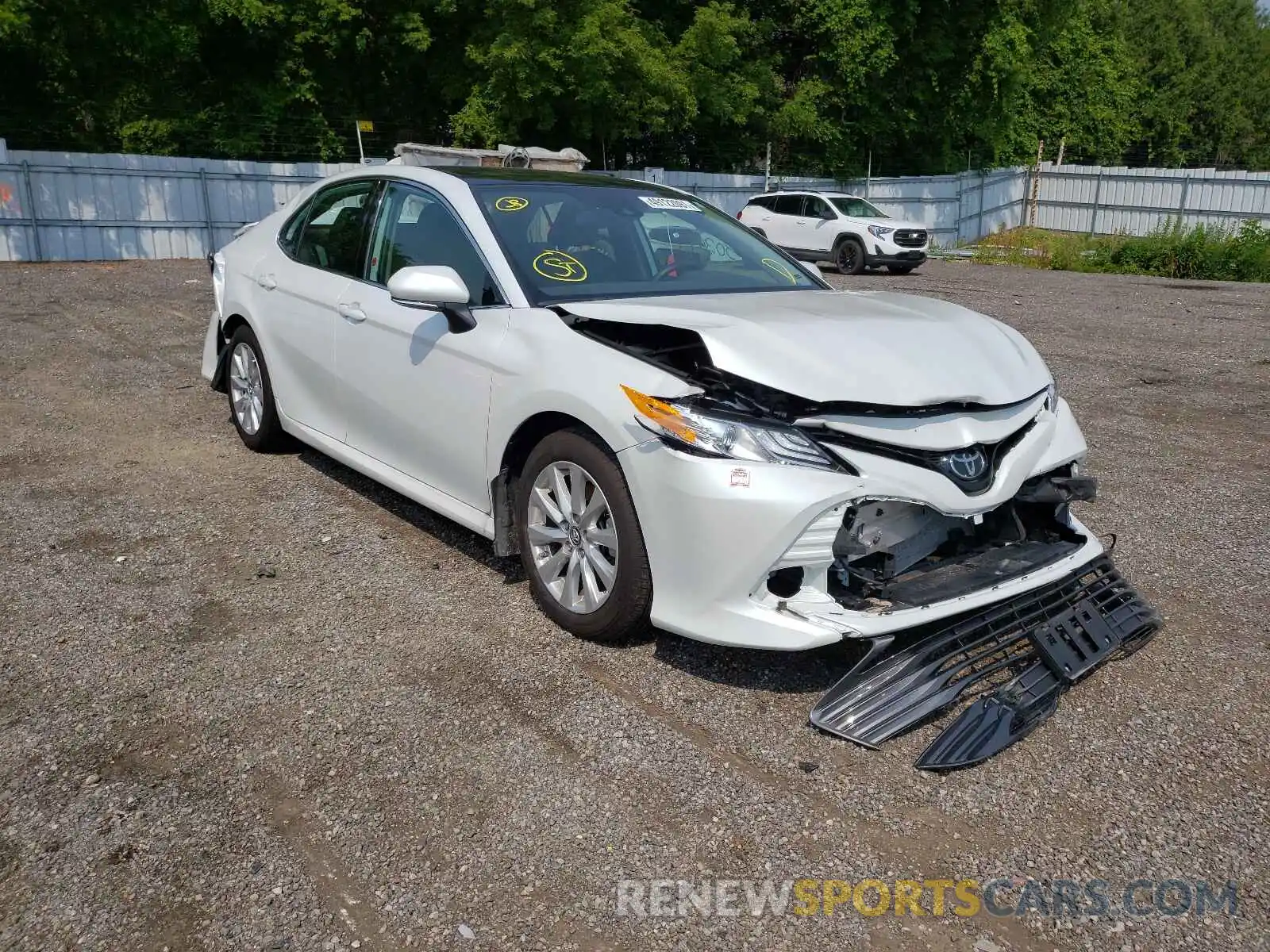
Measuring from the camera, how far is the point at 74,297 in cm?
1310

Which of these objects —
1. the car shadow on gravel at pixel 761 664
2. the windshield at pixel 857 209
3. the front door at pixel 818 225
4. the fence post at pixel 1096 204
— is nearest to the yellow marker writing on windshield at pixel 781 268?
the car shadow on gravel at pixel 761 664

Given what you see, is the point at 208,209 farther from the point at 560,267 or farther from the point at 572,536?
the point at 572,536

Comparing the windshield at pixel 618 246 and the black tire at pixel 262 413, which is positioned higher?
the windshield at pixel 618 246

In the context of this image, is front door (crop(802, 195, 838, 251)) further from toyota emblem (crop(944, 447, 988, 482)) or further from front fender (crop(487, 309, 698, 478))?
toyota emblem (crop(944, 447, 988, 482))

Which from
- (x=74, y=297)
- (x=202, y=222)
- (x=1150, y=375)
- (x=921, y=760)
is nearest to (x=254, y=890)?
(x=921, y=760)

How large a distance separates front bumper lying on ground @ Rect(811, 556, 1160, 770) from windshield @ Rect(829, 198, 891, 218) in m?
19.8

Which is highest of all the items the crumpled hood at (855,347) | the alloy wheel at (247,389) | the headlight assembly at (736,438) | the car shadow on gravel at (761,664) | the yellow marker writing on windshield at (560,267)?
the yellow marker writing on windshield at (560,267)

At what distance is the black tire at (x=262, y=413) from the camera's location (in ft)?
18.5

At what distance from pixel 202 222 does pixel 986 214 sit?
22453 millimetres

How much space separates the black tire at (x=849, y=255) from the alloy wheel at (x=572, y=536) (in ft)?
62.5

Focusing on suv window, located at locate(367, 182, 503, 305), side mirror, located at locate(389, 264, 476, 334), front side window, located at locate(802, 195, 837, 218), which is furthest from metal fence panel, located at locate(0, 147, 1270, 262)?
side mirror, located at locate(389, 264, 476, 334)

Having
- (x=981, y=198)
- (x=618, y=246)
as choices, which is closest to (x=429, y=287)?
(x=618, y=246)

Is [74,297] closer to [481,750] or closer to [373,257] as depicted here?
[373,257]

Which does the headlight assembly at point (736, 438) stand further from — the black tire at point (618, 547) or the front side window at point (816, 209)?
the front side window at point (816, 209)
